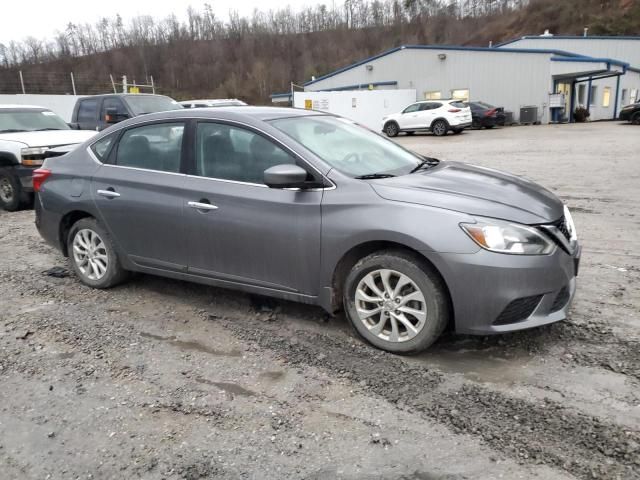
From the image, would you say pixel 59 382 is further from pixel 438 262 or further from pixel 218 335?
pixel 438 262

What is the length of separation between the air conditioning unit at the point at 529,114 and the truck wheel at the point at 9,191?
28169mm

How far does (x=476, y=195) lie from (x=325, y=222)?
1019 mm

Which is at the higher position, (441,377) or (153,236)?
(153,236)

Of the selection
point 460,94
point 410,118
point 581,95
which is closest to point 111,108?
point 410,118

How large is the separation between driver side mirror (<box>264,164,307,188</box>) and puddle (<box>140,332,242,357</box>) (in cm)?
122

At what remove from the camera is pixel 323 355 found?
367cm

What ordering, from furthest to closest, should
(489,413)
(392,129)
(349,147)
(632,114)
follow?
(392,129)
(632,114)
(349,147)
(489,413)

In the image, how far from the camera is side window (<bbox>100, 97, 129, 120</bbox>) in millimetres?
11383

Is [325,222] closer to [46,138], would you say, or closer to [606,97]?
[46,138]

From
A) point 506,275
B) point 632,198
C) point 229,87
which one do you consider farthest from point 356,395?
point 229,87

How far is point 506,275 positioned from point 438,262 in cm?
41

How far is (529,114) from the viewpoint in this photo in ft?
100

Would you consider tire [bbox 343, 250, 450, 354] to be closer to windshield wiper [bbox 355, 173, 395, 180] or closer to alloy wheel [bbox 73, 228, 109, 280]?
windshield wiper [bbox 355, 173, 395, 180]

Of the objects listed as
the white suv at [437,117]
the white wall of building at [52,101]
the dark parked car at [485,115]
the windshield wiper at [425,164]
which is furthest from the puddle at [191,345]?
the dark parked car at [485,115]
